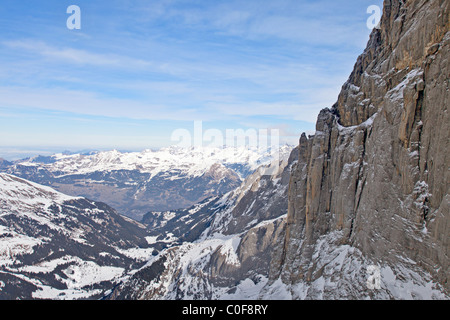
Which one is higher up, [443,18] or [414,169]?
[443,18]

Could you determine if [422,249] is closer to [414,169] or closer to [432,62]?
Result: [414,169]

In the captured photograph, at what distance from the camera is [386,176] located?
186 ft

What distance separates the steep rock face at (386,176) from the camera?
4700 centimetres

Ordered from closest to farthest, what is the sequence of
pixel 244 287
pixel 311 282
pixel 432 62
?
pixel 432 62, pixel 311 282, pixel 244 287

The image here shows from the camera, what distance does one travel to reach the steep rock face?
4700cm
